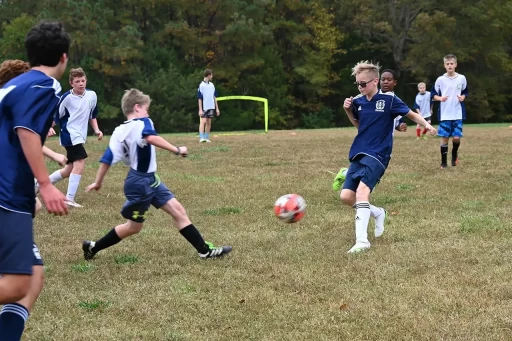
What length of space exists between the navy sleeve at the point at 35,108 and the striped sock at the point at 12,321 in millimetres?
1026

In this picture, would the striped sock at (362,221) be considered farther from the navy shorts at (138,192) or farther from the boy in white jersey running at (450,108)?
the boy in white jersey running at (450,108)

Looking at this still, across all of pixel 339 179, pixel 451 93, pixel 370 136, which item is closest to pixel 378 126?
pixel 370 136

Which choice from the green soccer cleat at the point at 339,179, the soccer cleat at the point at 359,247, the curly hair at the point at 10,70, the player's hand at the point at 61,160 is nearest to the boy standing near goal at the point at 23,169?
the player's hand at the point at 61,160

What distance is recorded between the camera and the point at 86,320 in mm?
4676

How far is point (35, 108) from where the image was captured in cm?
344

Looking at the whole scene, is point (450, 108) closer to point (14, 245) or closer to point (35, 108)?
point (35, 108)

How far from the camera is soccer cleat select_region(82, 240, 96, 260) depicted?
6422mm

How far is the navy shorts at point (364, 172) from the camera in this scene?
6.87 m

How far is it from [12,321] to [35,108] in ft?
4.03

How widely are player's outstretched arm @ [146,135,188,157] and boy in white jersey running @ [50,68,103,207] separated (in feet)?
13.0

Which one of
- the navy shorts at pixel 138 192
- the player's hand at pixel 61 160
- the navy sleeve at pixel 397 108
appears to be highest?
the navy sleeve at pixel 397 108

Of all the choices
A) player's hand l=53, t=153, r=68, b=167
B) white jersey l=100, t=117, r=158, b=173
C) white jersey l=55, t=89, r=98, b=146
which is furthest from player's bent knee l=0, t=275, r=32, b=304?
white jersey l=55, t=89, r=98, b=146

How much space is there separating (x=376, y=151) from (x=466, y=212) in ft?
7.33

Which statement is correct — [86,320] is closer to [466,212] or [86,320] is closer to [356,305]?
[356,305]
